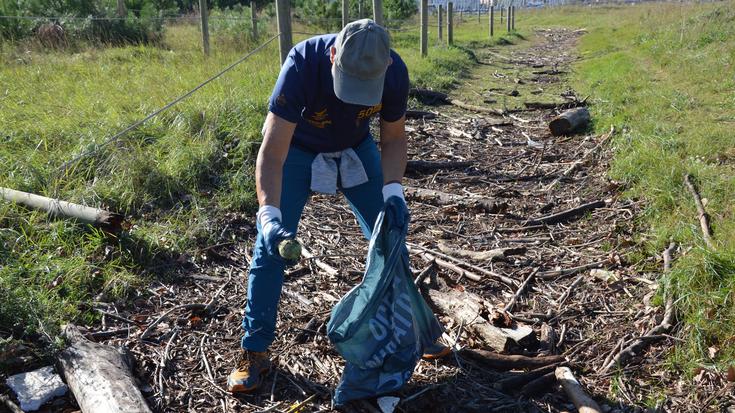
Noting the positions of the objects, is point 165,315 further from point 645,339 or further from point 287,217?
point 645,339

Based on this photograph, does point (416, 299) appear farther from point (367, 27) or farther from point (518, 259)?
point (518, 259)

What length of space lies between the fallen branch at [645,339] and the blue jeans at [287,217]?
149 cm

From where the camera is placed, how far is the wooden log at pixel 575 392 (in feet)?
9.29

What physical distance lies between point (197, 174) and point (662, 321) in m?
3.85

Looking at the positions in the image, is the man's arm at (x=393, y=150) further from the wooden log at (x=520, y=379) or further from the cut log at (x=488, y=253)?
the cut log at (x=488, y=253)

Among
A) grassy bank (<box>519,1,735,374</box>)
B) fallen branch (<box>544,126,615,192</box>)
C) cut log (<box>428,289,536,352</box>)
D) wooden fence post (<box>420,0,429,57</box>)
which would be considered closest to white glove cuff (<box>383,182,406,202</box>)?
cut log (<box>428,289,536,352</box>)

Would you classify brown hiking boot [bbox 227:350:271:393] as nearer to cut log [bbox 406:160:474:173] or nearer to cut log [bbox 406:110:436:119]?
cut log [bbox 406:160:474:173]

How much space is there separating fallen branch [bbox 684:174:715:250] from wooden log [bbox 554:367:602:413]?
1.54 metres

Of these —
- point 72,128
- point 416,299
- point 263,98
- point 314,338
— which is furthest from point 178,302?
point 263,98

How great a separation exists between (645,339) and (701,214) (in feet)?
5.26

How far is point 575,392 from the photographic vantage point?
294 centimetres

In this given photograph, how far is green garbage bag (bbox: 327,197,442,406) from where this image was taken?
2.78m

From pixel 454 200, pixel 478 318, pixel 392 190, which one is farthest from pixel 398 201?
pixel 454 200

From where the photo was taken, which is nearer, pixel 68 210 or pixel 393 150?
pixel 393 150
